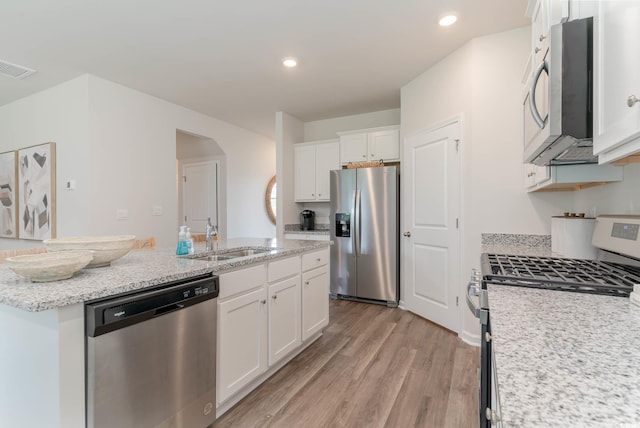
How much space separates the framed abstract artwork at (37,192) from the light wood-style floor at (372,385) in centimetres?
336

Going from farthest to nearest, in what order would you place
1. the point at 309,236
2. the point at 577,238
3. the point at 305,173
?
the point at 305,173 → the point at 309,236 → the point at 577,238

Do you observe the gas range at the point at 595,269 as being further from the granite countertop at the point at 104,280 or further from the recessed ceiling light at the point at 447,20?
the recessed ceiling light at the point at 447,20

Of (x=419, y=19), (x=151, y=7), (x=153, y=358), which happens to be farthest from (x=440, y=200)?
(x=151, y=7)

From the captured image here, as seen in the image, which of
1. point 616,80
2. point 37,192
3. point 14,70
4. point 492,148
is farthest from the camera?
point 37,192

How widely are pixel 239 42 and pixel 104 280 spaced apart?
2.29m

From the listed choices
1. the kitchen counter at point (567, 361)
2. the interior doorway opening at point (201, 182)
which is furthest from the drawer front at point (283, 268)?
the interior doorway opening at point (201, 182)

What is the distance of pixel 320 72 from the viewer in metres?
3.30

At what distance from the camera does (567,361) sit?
61 centimetres

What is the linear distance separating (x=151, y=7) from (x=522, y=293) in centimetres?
286

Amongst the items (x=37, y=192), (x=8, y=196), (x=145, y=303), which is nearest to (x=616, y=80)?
(x=145, y=303)

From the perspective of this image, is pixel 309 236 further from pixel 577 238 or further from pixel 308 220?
pixel 577 238

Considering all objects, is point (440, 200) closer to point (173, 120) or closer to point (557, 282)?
point (557, 282)

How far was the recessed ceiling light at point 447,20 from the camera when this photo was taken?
7.72 ft

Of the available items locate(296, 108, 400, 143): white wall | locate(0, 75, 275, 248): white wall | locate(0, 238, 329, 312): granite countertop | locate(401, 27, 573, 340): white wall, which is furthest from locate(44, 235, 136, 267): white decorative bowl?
locate(296, 108, 400, 143): white wall
